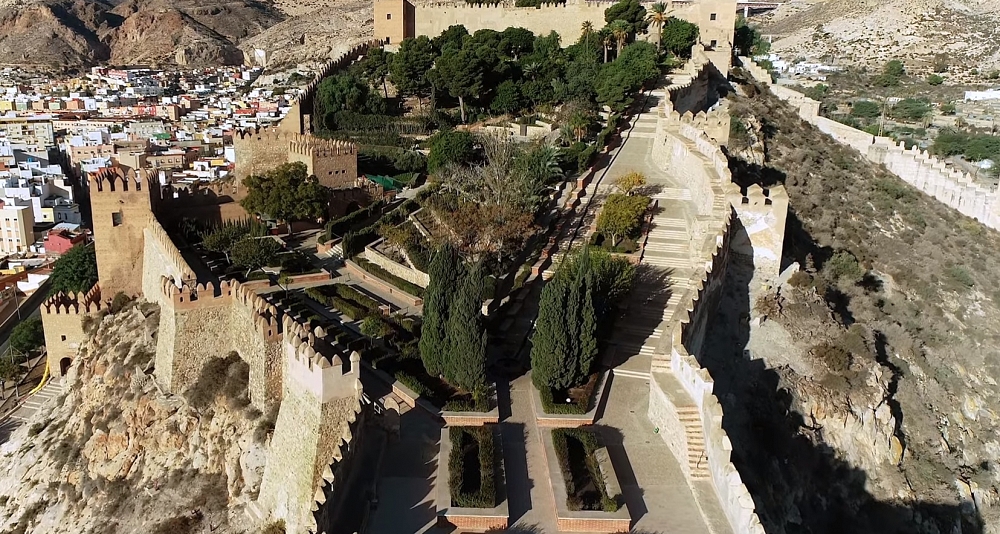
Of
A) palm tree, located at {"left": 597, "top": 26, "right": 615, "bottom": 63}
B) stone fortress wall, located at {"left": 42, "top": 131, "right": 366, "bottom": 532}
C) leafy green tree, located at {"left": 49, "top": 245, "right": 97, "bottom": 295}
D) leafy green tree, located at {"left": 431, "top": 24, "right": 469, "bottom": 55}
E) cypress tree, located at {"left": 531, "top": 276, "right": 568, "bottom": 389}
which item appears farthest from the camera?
leafy green tree, located at {"left": 431, "top": 24, "right": 469, "bottom": 55}

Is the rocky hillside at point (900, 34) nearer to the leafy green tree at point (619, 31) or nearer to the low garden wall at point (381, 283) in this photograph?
the leafy green tree at point (619, 31)

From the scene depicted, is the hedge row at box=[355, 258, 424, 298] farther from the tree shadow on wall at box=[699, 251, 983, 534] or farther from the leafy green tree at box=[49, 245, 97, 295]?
the leafy green tree at box=[49, 245, 97, 295]

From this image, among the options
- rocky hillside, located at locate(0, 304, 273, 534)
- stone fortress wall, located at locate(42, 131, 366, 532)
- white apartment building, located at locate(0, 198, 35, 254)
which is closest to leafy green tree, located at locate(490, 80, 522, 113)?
stone fortress wall, located at locate(42, 131, 366, 532)

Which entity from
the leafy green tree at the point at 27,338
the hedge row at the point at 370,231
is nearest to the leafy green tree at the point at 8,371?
the leafy green tree at the point at 27,338

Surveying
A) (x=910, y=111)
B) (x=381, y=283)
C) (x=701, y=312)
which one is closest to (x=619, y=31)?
(x=381, y=283)

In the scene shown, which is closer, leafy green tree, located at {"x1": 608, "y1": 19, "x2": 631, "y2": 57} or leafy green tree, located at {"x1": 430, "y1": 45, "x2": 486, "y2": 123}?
leafy green tree, located at {"x1": 430, "y1": 45, "x2": 486, "y2": 123}

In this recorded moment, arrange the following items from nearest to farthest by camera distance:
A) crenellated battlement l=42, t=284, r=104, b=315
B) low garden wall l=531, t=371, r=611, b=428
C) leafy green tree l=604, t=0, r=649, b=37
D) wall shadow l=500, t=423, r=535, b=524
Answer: wall shadow l=500, t=423, r=535, b=524
low garden wall l=531, t=371, r=611, b=428
crenellated battlement l=42, t=284, r=104, b=315
leafy green tree l=604, t=0, r=649, b=37

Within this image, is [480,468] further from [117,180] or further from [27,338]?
[27,338]
